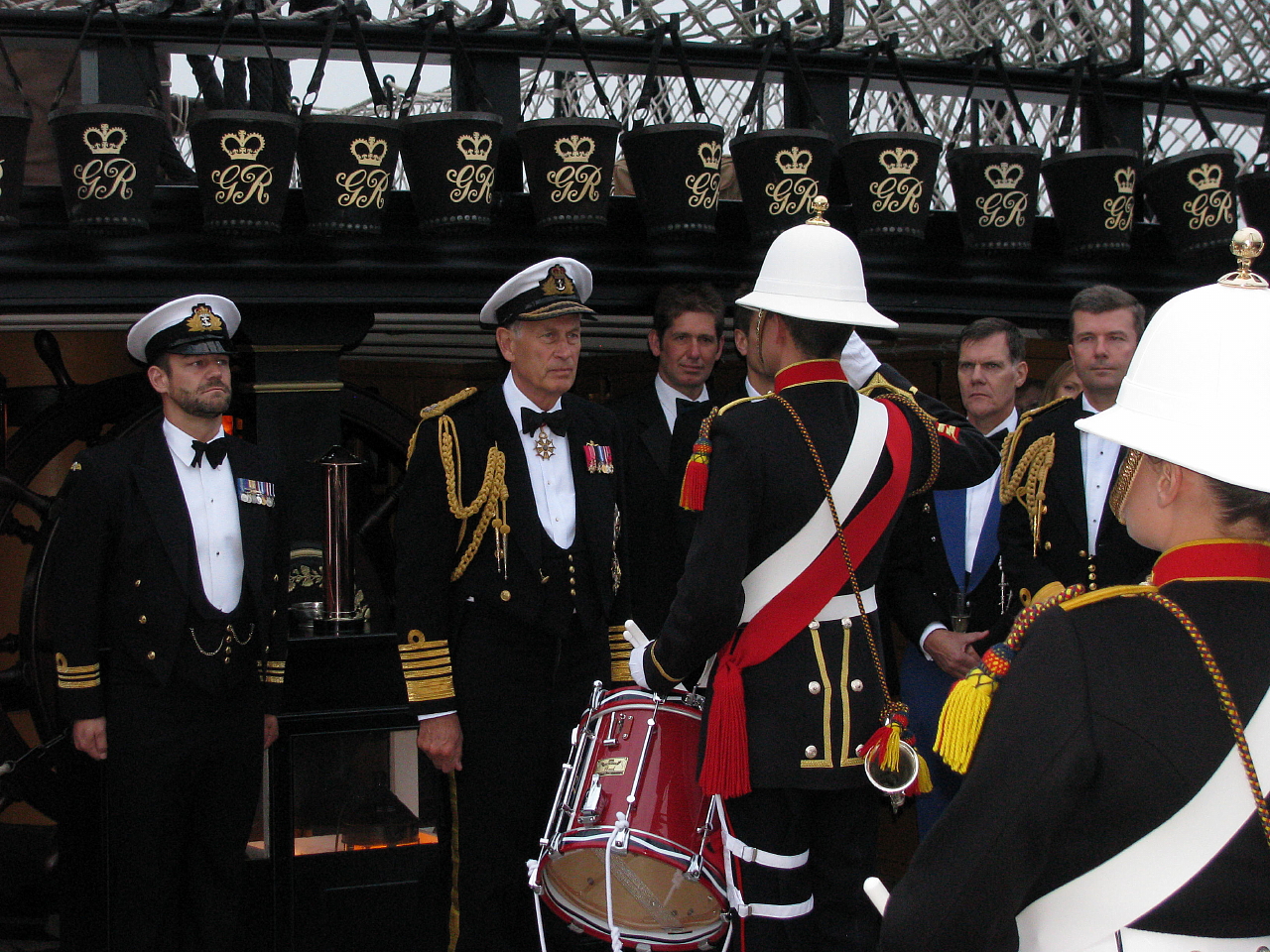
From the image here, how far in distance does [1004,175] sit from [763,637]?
7.24 feet

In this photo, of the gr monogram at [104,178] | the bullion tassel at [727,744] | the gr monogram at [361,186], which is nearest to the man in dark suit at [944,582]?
the bullion tassel at [727,744]

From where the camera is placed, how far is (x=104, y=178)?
11.7 feet

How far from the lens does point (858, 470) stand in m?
2.77

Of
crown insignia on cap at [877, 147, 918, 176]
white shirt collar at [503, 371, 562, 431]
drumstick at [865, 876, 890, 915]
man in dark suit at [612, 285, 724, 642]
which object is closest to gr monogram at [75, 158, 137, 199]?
white shirt collar at [503, 371, 562, 431]

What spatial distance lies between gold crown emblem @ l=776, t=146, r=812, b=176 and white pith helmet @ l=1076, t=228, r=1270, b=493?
2.54 m

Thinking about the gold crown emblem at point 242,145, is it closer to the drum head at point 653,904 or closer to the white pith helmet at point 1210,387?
the drum head at point 653,904

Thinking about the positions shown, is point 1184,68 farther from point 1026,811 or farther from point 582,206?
point 1026,811

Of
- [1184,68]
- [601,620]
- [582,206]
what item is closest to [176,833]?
[601,620]

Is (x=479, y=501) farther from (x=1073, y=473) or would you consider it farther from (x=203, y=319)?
(x=1073, y=473)

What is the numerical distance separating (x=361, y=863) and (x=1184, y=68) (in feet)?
13.5

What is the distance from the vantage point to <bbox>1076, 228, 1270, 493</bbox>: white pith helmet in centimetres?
149

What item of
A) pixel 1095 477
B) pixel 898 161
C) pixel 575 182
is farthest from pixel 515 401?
pixel 1095 477

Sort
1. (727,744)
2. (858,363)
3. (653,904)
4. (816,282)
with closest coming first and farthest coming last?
(727,744)
(816,282)
(653,904)
(858,363)

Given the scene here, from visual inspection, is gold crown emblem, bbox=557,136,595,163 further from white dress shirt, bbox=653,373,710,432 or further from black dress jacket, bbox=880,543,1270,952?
black dress jacket, bbox=880,543,1270,952
